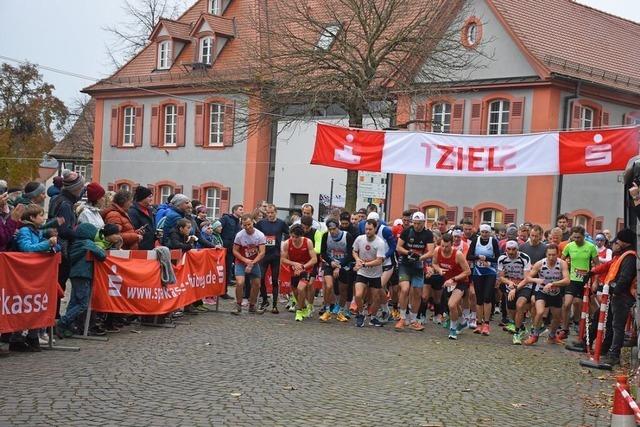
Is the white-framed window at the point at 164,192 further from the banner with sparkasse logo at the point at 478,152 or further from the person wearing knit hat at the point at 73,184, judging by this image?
the person wearing knit hat at the point at 73,184

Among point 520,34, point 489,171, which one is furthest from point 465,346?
point 520,34

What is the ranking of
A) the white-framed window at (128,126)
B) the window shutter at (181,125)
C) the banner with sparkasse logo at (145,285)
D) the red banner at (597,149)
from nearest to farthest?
the banner with sparkasse logo at (145,285) → the red banner at (597,149) → the window shutter at (181,125) → the white-framed window at (128,126)

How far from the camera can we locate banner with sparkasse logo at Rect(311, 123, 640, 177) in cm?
1539

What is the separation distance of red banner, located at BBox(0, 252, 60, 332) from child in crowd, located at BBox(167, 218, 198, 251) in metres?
3.73

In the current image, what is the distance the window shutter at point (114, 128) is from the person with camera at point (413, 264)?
3354 cm

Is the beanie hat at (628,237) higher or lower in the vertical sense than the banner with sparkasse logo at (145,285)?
higher

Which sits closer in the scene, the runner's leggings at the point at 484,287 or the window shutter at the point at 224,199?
the runner's leggings at the point at 484,287

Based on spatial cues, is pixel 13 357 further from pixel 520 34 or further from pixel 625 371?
pixel 520 34

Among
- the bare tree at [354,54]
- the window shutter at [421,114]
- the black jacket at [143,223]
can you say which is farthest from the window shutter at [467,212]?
the black jacket at [143,223]

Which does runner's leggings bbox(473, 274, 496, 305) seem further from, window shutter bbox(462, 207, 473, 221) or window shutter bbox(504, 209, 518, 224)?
window shutter bbox(462, 207, 473, 221)

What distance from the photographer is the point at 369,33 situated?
1088 inches

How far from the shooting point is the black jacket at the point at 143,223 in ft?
43.9

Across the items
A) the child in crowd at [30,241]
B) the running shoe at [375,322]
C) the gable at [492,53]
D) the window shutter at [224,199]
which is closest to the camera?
the child in crowd at [30,241]

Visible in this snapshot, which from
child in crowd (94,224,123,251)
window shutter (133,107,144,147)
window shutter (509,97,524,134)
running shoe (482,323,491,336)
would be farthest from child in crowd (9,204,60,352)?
window shutter (133,107,144,147)
